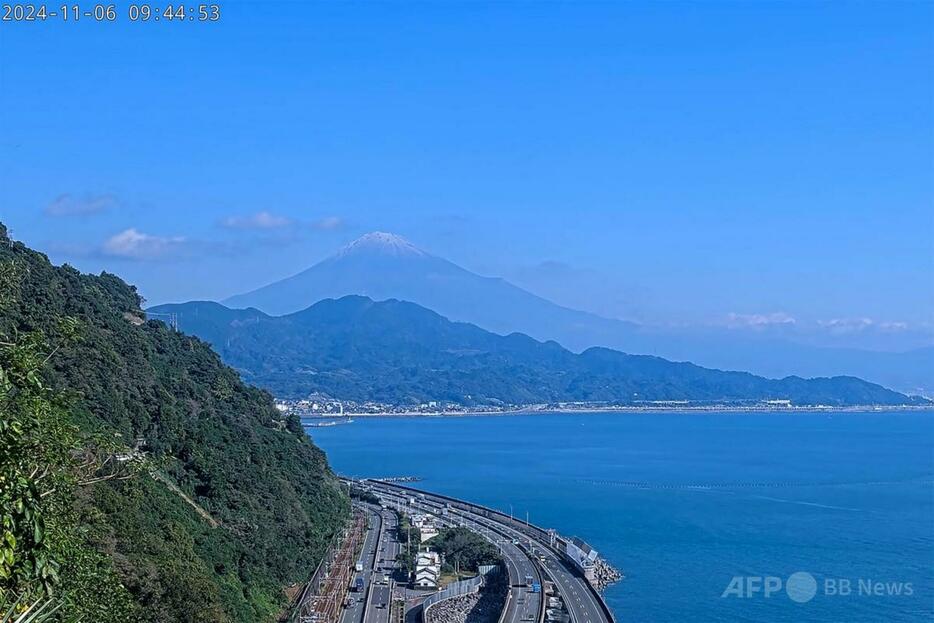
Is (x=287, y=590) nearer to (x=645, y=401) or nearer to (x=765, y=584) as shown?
(x=765, y=584)

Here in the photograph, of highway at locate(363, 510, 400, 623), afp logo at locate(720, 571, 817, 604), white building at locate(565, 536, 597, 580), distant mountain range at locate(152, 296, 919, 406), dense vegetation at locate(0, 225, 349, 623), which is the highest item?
distant mountain range at locate(152, 296, 919, 406)

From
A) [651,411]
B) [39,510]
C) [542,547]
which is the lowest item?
[542,547]

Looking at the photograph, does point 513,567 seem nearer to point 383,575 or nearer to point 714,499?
point 383,575

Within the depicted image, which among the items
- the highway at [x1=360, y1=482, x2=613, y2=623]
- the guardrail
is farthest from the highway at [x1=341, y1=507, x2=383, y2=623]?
the highway at [x1=360, y1=482, x2=613, y2=623]

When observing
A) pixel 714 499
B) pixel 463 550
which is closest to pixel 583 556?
pixel 463 550

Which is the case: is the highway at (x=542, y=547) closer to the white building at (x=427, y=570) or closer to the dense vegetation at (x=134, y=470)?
the white building at (x=427, y=570)

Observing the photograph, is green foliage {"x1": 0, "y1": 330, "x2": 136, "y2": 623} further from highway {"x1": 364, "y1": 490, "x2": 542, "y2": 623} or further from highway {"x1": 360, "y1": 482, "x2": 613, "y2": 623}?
highway {"x1": 360, "y1": 482, "x2": 613, "y2": 623}

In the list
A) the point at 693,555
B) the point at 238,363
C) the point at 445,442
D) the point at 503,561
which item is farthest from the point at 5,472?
the point at 238,363
